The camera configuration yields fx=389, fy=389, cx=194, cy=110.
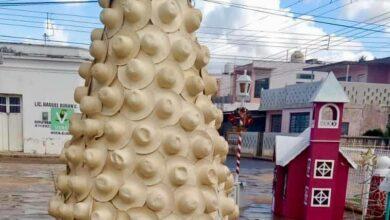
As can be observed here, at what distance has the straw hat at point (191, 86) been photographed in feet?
4.07

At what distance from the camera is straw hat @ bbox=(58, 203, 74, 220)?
121 centimetres

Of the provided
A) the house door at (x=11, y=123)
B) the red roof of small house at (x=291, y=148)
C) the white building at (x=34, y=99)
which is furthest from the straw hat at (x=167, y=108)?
the house door at (x=11, y=123)

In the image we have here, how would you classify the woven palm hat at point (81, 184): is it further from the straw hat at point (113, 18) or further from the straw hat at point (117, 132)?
the straw hat at point (113, 18)

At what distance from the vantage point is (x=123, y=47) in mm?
1193

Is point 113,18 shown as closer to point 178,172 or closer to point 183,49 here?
point 183,49

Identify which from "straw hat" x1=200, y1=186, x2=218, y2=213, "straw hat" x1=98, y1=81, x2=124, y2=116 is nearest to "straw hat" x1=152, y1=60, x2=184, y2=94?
"straw hat" x1=98, y1=81, x2=124, y2=116

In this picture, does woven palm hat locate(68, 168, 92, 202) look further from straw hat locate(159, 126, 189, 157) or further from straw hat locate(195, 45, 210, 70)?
straw hat locate(195, 45, 210, 70)

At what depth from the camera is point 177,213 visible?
1174mm

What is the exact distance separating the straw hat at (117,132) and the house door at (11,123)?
17080mm

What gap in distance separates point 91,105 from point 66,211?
1.12 ft

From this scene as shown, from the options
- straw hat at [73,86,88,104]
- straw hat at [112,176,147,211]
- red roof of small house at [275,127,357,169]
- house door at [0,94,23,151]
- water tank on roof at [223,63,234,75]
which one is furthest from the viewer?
water tank on roof at [223,63,234,75]

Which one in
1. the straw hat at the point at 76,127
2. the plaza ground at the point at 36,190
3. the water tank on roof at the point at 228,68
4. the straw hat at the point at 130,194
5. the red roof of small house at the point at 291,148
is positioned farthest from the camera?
the water tank on roof at the point at 228,68

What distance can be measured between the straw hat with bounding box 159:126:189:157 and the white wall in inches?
644

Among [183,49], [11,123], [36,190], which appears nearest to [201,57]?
[183,49]
